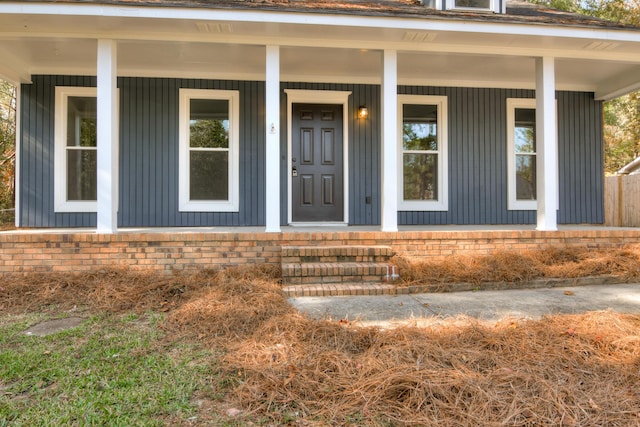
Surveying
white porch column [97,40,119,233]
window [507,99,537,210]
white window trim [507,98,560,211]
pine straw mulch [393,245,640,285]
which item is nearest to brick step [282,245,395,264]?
pine straw mulch [393,245,640,285]

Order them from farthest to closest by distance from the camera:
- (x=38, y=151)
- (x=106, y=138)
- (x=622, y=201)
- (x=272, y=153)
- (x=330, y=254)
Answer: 1. (x=622, y=201)
2. (x=38, y=151)
3. (x=272, y=153)
4. (x=106, y=138)
5. (x=330, y=254)

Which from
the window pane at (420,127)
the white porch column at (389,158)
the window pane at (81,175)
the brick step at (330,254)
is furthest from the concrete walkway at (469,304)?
the window pane at (81,175)

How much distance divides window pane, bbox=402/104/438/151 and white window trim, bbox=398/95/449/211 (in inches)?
3.4

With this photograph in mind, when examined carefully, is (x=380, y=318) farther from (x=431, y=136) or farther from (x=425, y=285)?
(x=431, y=136)

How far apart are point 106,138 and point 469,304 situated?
4.29 m

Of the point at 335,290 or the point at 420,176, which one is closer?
the point at 335,290

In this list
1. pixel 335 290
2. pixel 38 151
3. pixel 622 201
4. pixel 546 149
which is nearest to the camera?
pixel 335 290

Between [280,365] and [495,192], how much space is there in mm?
5733

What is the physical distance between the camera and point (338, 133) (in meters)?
6.37

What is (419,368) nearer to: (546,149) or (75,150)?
(546,149)

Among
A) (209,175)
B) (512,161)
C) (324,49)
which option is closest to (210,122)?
(209,175)

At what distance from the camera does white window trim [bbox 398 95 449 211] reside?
21.3 feet

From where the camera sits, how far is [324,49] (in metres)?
5.07

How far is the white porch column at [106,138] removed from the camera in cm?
436
